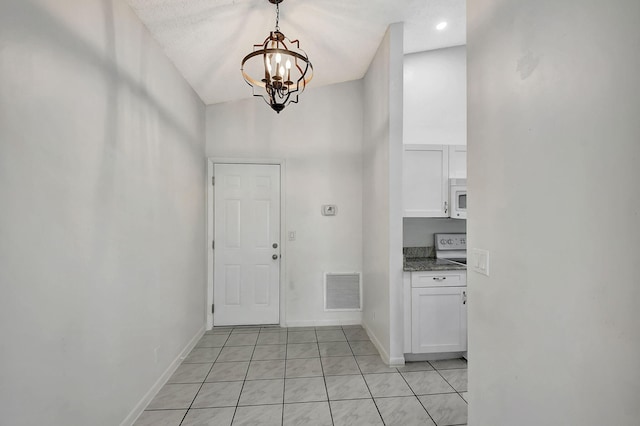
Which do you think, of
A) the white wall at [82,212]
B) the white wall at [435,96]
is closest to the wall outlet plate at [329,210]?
the white wall at [435,96]

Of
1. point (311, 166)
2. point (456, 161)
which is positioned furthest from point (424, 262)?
point (311, 166)

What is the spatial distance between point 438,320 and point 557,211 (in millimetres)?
2117

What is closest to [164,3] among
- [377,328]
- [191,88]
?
[191,88]

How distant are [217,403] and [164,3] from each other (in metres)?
2.84

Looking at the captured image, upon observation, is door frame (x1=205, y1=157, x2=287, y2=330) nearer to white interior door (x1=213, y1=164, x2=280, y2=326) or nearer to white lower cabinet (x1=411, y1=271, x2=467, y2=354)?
white interior door (x1=213, y1=164, x2=280, y2=326)

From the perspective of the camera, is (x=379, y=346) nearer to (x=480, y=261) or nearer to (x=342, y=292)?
(x=342, y=292)

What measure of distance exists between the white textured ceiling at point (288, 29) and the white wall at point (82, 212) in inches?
9.4

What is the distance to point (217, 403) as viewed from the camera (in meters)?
2.25

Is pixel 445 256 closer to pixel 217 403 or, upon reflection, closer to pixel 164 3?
pixel 217 403

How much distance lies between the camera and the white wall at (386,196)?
9.11 feet

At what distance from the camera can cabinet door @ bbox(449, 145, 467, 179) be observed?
10.9 feet

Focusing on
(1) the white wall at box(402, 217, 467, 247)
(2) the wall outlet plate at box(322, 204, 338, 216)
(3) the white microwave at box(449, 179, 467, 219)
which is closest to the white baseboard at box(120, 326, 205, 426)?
(2) the wall outlet plate at box(322, 204, 338, 216)

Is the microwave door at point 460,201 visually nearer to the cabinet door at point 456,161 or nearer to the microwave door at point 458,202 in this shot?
the microwave door at point 458,202

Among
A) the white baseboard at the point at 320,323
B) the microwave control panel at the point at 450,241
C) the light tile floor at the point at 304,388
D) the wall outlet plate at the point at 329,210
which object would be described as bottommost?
the light tile floor at the point at 304,388
